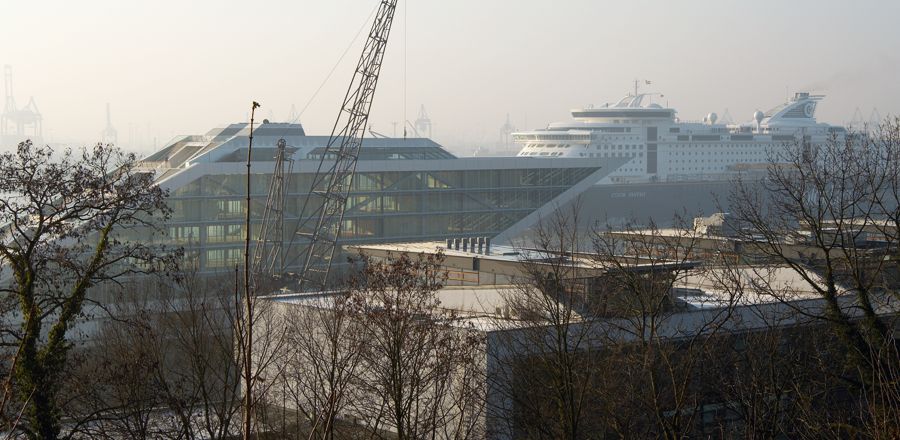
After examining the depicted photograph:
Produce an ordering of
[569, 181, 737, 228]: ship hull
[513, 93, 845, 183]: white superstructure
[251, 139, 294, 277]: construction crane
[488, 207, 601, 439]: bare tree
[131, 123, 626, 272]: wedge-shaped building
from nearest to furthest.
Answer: [488, 207, 601, 439]: bare tree
[251, 139, 294, 277]: construction crane
[131, 123, 626, 272]: wedge-shaped building
[569, 181, 737, 228]: ship hull
[513, 93, 845, 183]: white superstructure

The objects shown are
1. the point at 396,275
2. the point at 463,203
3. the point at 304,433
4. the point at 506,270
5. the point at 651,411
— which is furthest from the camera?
the point at 463,203

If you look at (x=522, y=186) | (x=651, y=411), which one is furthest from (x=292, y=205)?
(x=651, y=411)

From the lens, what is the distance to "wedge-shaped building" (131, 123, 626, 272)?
49875 mm

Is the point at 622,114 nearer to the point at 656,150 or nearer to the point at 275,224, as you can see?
the point at 656,150

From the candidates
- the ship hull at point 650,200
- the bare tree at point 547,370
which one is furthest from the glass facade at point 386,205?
the bare tree at point 547,370

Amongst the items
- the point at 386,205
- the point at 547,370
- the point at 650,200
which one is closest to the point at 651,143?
the point at 650,200

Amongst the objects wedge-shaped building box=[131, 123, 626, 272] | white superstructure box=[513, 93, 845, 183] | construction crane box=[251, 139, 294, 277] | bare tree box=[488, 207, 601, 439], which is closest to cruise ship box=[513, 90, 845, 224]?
white superstructure box=[513, 93, 845, 183]

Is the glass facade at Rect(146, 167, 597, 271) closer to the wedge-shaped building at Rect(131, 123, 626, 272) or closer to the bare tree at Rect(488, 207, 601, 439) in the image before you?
the wedge-shaped building at Rect(131, 123, 626, 272)

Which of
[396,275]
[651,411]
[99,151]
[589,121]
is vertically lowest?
[651,411]

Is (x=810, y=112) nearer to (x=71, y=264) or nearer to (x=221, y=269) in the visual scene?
(x=221, y=269)

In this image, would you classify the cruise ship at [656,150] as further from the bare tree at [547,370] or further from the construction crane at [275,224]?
the bare tree at [547,370]

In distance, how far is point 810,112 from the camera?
123 m

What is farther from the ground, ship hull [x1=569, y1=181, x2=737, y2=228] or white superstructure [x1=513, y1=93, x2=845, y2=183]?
white superstructure [x1=513, y1=93, x2=845, y2=183]

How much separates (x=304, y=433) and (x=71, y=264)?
25.5 ft
